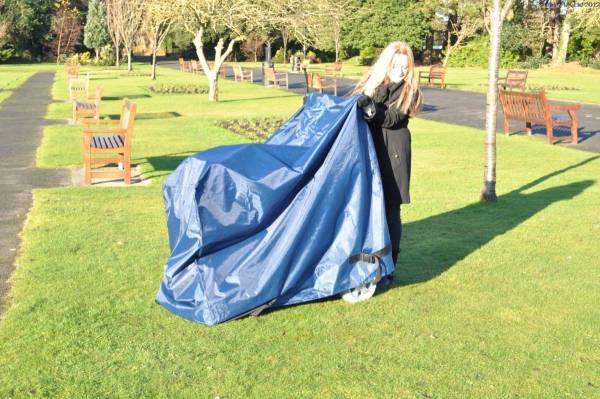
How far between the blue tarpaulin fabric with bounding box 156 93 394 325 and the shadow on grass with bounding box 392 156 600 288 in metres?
0.95

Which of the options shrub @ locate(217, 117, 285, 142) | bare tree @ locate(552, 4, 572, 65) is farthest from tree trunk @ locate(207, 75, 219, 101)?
bare tree @ locate(552, 4, 572, 65)

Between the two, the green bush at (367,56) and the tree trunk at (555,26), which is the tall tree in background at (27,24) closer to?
the green bush at (367,56)

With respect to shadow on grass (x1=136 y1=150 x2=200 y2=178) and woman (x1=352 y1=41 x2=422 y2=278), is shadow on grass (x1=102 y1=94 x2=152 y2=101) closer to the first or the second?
shadow on grass (x1=136 y1=150 x2=200 y2=178)

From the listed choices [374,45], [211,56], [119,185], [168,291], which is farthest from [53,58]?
[168,291]

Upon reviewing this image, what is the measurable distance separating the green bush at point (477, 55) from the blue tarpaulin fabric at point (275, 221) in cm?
5808

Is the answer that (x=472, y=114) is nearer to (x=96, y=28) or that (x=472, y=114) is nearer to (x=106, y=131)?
(x=106, y=131)

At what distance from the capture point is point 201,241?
493cm

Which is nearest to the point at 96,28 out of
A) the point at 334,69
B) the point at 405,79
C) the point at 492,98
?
the point at 334,69

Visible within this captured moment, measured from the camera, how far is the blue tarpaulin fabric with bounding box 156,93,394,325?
4.96m

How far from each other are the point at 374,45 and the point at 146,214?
201ft

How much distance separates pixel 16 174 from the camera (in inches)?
444

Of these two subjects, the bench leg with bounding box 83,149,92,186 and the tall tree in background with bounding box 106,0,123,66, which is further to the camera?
the tall tree in background with bounding box 106,0,123,66

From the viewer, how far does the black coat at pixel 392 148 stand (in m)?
5.48

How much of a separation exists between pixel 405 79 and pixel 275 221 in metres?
1.39
